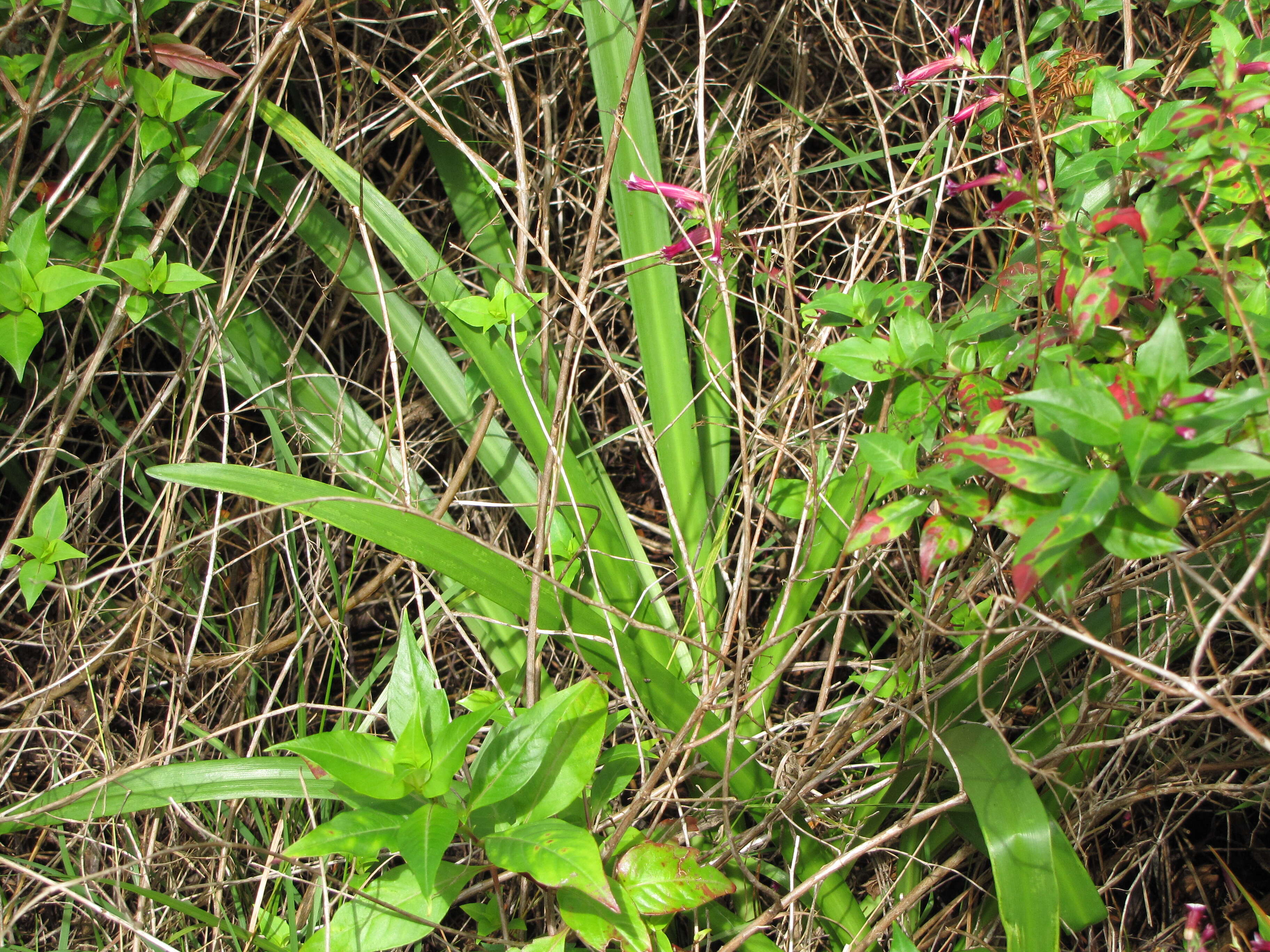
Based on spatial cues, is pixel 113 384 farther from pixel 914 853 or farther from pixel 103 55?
pixel 914 853

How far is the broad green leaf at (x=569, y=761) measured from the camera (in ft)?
3.01

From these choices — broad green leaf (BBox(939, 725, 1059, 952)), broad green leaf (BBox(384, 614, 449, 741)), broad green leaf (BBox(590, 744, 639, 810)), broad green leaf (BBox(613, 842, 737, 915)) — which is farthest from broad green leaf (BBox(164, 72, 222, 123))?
broad green leaf (BBox(939, 725, 1059, 952))

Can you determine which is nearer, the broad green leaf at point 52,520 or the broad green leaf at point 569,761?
the broad green leaf at point 569,761

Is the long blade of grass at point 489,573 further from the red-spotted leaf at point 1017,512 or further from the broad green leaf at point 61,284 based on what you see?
the red-spotted leaf at point 1017,512

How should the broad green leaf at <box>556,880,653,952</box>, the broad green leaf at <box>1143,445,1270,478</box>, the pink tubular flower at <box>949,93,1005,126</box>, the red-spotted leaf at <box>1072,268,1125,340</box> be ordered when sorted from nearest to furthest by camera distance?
the broad green leaf at <box>1143,445,1270,478</box>
the red-spotted leaf at <box>1072,268,1125,340</box>
the broad green leaf at <box>556,880,653,952</box>
the pink tubular flower at <box>949,93,1005,126</box>

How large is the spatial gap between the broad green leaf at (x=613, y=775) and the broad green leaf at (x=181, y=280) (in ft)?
2.65

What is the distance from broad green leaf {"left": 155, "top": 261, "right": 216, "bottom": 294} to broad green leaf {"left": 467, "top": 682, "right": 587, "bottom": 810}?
72 centimetres

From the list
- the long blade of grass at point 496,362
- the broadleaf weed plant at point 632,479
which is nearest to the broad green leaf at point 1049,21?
the broadleaf weed plant at point 632,479

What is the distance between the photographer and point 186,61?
1.19 metres

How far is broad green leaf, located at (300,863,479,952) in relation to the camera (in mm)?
900

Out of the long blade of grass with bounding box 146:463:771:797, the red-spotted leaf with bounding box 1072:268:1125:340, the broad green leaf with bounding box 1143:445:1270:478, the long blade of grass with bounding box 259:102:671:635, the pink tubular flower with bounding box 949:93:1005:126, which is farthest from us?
the long blade of grass with bounding box 259:102:671:635

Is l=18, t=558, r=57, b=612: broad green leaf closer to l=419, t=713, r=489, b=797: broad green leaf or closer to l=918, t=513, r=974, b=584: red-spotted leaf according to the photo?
l=419, t=713, r=489, b=797: broad green leaf

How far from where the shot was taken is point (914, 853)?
112 centimetres

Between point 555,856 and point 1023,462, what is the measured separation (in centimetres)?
54
